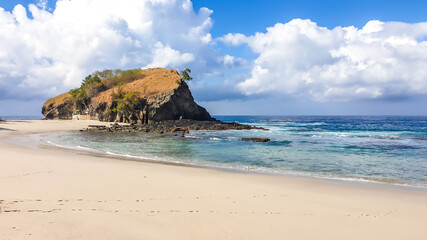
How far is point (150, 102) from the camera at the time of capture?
179ft

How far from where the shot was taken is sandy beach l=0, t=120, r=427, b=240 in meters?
4.30

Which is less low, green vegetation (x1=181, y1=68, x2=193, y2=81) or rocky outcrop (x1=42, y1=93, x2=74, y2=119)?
green vegetation (x1=181, y1=68, x2=193, y2=81)

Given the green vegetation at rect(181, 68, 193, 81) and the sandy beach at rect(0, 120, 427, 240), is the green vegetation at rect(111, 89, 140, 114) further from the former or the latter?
the sandy beach at rect(0, 120, 427, 240)

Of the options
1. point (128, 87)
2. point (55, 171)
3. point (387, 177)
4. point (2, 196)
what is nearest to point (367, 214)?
point (387, 177)

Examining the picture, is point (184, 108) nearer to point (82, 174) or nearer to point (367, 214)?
point (82, 174)

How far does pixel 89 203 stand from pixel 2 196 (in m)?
2.01

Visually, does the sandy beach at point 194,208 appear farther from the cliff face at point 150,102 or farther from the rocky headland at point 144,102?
the cliff face at point 150,102

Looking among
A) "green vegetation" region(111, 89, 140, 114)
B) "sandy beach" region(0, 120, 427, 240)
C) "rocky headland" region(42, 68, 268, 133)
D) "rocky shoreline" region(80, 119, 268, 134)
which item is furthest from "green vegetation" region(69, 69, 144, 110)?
"sandy beach" region(0, 120, 427, 240)

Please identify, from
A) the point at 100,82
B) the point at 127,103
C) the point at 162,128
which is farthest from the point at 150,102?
the point at 100,82

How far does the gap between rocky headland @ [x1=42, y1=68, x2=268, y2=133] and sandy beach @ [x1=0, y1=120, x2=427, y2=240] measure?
114ft

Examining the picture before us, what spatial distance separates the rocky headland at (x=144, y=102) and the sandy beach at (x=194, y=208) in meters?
34.8

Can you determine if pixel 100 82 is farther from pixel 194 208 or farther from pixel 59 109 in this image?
pixel 194 208

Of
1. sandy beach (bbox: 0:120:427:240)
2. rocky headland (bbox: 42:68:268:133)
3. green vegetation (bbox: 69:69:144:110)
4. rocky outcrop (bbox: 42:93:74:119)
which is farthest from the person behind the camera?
rocky outcrop (bbox: 42:93:74:119)

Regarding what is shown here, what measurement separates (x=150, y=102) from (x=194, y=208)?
2010 inches
